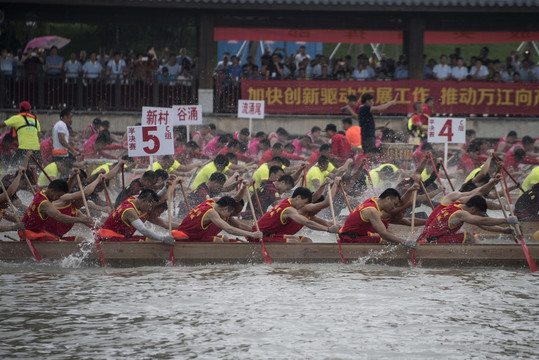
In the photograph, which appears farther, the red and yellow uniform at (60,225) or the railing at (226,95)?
the railing at (226,95)

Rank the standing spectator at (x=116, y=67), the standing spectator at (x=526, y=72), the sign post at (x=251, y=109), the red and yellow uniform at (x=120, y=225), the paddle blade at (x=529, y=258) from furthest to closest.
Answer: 1. the standing spectator at (x=526, y=72)
2. the standing spectator at (x=116, y=67)
3. the sign post at (x=251, y=109)
4. the red and yellow uniform at (x=120, y=225)
5. the paddle blade at (x=529, y=258)

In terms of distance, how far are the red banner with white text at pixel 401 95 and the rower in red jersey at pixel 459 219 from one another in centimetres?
965

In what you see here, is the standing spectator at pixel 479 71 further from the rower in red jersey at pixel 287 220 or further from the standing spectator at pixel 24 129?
the rower in red jersey at pixel 287 220

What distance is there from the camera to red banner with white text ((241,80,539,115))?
20.9 meters

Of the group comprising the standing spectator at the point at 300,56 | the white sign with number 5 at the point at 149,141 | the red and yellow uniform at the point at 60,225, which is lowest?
the red and yellow uniform at the point at 60,225

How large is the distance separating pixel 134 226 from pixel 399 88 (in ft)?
37.9

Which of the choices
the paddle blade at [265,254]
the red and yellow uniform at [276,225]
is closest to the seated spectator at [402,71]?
the red and yellow uniform at [276,225]

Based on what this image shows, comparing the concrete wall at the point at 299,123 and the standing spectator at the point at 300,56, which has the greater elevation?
the standing spectator at the point at 300,56

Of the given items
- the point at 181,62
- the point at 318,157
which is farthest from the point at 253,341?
the point at 181,62

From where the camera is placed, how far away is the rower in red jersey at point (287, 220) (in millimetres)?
11055

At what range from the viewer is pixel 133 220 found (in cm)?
1072

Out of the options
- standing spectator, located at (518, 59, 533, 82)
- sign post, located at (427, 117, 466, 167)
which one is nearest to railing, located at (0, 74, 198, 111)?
sign post, located at (427, 117, 466, 167)

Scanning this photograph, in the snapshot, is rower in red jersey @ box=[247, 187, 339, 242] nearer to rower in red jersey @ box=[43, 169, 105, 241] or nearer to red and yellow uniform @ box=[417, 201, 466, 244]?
red and yellow uniform @ box=[417, 201, 466, 244]

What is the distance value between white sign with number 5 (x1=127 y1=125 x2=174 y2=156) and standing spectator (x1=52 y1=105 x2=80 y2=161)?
2.80 meters
